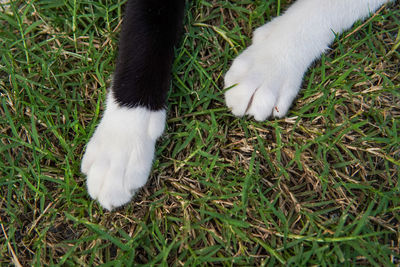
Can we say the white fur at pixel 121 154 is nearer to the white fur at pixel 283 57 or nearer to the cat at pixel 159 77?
the cat at pixel 159 77

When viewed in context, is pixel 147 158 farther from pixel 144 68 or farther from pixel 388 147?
pixel 388 147

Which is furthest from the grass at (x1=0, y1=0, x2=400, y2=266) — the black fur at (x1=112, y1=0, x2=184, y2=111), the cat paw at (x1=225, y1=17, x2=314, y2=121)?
the black fur at (x1=112, y1=0, x2=184, y2=111)

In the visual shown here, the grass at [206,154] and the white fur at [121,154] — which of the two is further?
the grass at [206,154]

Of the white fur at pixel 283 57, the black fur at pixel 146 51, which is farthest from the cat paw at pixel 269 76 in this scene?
the black fur at pixel 146 51

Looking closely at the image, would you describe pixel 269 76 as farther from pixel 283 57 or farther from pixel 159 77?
pixel 159 77

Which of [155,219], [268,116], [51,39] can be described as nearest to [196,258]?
[155,219]

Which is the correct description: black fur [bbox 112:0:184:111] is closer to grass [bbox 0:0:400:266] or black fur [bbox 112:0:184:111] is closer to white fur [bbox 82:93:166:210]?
white fur [bbox 82:93:166:210]

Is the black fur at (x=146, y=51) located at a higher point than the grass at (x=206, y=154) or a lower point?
higher
